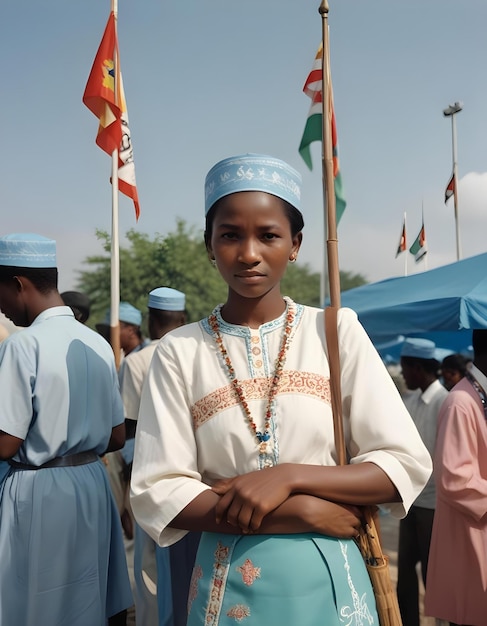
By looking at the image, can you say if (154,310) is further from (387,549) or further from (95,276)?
(95,276)

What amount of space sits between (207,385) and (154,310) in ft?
11.0

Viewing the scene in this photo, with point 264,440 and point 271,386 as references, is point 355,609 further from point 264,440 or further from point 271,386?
point 271,386

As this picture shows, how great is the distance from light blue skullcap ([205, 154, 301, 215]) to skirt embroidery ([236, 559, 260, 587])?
37.1 inches

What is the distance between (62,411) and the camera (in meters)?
2.87

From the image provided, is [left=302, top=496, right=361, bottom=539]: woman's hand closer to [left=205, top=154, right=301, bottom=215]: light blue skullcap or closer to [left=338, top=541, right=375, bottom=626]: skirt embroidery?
[left=338, top=541, right=375, bottom=626]: skirt embroidery

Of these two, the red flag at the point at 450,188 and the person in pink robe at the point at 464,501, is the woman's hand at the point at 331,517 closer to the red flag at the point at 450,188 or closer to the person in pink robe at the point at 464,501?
the person in pink robe at the point at 464,501

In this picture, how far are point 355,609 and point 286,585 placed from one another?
185 millimetres

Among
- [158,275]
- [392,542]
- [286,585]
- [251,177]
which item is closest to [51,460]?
[286,585]

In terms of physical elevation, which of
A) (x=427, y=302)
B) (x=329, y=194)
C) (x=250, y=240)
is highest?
(x=427, y=302)

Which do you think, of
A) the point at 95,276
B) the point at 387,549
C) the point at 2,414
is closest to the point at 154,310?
the point at 2,414

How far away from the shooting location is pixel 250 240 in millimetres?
1719

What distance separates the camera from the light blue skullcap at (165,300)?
4.98 m

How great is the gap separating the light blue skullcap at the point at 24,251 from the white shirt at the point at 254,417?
4.73ft

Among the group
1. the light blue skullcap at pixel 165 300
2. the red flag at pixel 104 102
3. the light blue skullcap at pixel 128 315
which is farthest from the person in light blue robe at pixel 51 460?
the light blue skullcap at pixel 128 315
